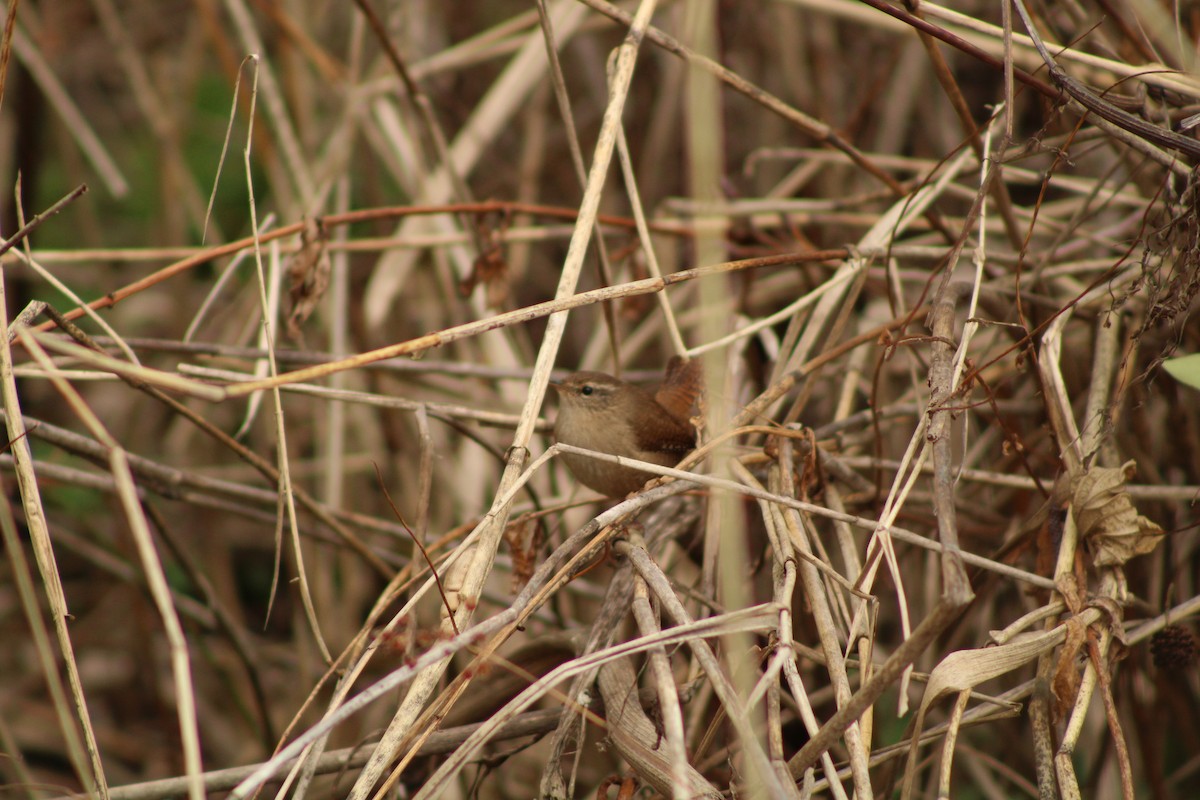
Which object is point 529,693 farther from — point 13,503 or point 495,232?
point 13,503

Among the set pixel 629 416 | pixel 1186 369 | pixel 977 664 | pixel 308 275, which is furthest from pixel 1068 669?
pixel 308 275

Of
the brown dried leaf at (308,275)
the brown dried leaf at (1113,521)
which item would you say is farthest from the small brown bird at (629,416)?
the brown dried leaf at (1113,521)

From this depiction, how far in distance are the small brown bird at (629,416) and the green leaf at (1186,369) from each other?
118cm

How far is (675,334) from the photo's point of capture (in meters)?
2.12

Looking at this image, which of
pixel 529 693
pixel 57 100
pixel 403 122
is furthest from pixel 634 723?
pixel 57 100

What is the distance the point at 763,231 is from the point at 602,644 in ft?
5.72

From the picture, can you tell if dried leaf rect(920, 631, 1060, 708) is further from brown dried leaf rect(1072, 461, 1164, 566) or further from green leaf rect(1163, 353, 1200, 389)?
green leaf rect(1163, 353, 1200, 389)

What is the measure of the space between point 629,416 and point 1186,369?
1454mm

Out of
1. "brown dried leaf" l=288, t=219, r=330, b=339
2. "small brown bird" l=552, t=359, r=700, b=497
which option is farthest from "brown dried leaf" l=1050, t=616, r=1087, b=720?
"brown dried leaf" l=288, t=219, r=330, b=339

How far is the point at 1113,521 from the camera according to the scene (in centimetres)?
179

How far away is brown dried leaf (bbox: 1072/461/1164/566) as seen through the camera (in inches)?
69.9

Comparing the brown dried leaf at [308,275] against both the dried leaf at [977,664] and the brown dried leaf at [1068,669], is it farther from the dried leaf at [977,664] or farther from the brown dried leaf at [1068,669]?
the brown dried leaf at [1068,669]

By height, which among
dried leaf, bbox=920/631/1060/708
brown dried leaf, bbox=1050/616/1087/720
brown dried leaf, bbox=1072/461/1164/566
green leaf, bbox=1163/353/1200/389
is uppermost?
green leaf, bbox=1163/353/1200/389

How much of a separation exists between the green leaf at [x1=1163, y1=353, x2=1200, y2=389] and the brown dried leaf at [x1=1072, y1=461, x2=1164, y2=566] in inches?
7.3
